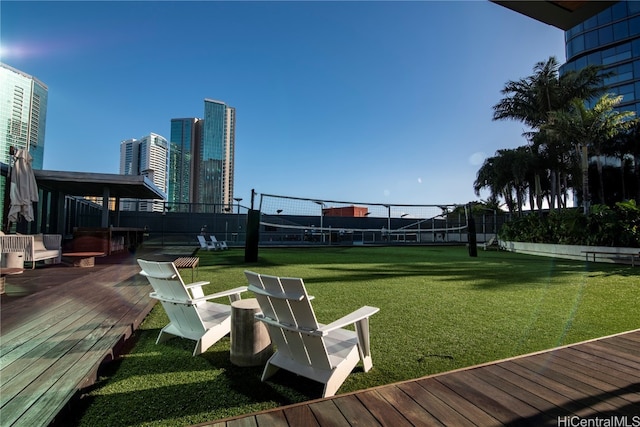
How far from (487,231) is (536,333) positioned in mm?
21765

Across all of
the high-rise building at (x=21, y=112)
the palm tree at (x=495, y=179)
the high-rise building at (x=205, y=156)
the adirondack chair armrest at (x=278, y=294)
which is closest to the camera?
the adirondack chair armrest at (x=278, y=294)

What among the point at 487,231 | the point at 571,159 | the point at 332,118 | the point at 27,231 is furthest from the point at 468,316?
the point at 571,159

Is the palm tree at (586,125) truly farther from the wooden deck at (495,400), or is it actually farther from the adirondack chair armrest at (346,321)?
the adirondack chair armrest at (346,321)

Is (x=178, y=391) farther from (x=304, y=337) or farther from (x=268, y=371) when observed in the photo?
(x=304, y=337)

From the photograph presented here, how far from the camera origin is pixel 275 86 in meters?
14.2

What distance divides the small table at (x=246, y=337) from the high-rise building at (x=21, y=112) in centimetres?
1025

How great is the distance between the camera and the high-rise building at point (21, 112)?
914 cm

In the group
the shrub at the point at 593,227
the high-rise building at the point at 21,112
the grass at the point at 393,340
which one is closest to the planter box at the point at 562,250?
the shrub at the point at 593,227

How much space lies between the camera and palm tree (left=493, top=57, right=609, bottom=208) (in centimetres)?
2144

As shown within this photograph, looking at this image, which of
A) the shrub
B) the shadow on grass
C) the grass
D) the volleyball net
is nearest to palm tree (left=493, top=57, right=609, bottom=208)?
the volleyball net

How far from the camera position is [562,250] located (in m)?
13.0

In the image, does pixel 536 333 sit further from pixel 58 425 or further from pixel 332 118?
pixel 332 118

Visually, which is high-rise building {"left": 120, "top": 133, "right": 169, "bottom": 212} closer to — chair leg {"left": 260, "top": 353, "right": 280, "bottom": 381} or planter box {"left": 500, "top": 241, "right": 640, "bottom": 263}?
planter box {"left": 500, "top": 241, "right": 640, "bottom": 263}

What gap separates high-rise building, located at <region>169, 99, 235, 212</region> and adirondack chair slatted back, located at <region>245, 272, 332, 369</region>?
31.6 m
